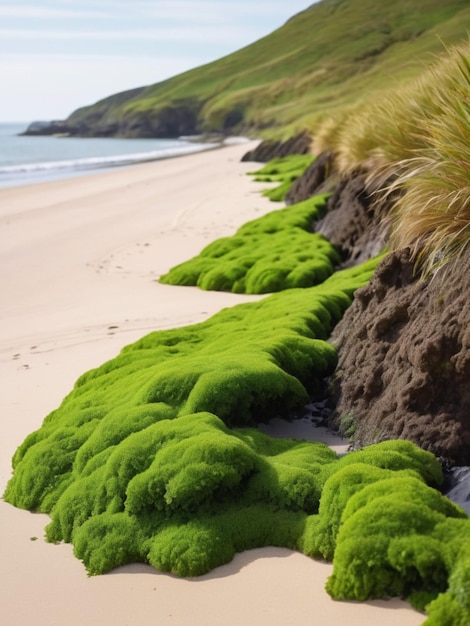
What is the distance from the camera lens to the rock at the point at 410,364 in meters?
5.01

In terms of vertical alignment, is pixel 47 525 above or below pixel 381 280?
below

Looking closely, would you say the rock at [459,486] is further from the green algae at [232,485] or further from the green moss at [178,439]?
the green moss at [178,439]

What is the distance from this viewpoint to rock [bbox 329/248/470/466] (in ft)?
16.4

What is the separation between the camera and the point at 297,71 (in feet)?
425

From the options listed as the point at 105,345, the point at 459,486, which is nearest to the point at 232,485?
the point at 459,486

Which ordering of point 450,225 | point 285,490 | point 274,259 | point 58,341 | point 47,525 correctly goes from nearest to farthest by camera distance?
point 285,490 < point 47,525 < point 450,225 < point 58,341 < point 274,259

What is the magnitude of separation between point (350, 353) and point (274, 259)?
576 cm

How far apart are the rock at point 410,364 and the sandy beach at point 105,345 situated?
1.31 meters

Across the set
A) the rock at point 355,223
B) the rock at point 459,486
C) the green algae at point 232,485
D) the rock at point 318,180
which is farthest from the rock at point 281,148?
the rock at point 459,486

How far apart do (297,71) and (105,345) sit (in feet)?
416

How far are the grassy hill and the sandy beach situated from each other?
60.7 m

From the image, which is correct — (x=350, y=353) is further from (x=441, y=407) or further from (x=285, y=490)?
(x=285, y=490)

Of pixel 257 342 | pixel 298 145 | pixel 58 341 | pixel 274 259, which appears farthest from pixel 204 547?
pixel 298 145

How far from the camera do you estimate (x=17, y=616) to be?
13.3ft
